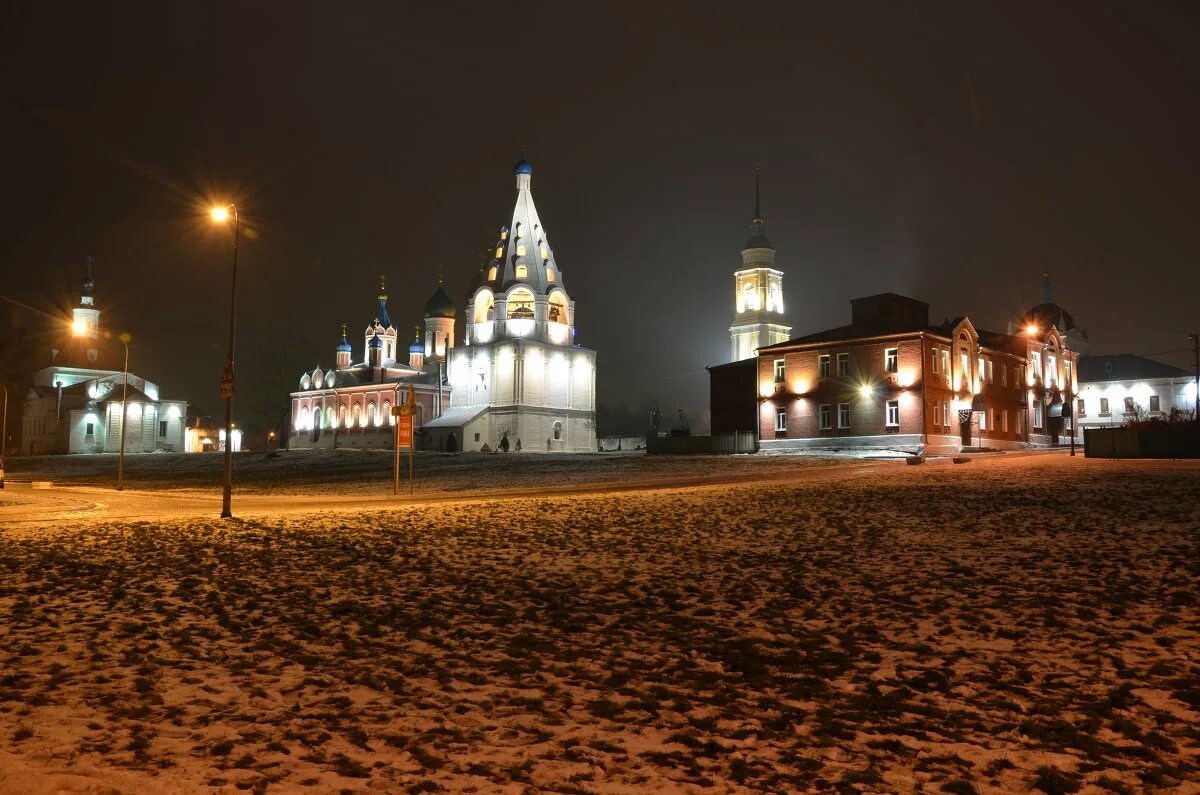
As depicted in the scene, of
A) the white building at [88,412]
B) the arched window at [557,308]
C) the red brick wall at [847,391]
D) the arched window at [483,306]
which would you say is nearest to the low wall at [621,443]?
the arched window at [557,308]

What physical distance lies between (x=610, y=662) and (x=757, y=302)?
105 metres

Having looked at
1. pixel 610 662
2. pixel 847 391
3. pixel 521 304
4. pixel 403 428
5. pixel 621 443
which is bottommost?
pixel 610 662

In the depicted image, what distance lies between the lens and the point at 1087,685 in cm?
740

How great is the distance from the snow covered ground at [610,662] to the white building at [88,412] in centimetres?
9478

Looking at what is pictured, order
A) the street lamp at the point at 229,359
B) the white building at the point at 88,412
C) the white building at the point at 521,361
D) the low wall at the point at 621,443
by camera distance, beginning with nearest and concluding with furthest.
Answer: the street lamp at the point at 229,359, the white building at the point at 521,361, the white building at the point at 88,412, the low wall at the point at 621,443

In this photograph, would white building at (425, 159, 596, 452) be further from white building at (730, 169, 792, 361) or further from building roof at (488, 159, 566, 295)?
white building at (730, 169, 792, 361)

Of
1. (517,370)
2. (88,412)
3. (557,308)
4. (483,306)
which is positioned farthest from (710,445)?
(88,412)

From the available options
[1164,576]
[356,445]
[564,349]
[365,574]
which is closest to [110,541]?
[365,574]

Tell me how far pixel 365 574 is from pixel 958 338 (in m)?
53.5

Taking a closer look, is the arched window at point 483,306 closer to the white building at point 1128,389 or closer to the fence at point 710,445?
the fence at point 710,445

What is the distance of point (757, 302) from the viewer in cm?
11012

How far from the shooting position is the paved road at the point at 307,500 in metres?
23.3

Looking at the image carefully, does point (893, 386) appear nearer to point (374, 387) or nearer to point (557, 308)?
point (557, 308)

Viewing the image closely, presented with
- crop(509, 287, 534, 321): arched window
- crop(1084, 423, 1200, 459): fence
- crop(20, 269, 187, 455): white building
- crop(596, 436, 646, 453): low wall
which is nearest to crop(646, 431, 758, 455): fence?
crop(1084, 423, 1200, 459): fence
